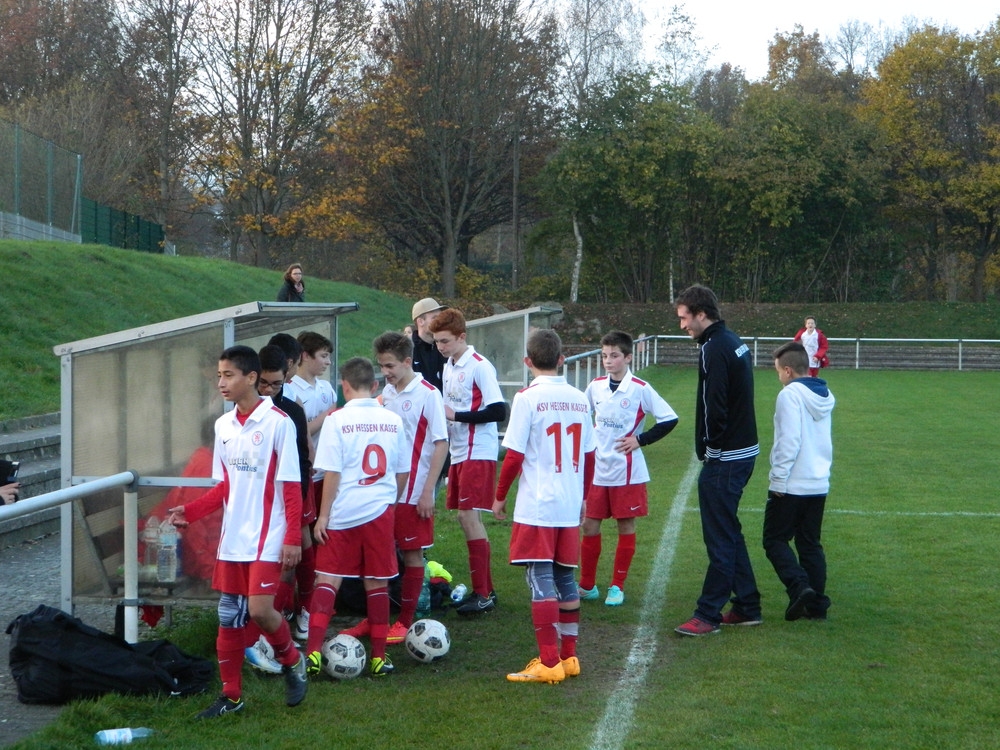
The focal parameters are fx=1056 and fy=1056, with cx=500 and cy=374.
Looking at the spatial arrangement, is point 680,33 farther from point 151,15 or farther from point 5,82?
point 5,82

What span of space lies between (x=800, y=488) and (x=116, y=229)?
25263 millimetres

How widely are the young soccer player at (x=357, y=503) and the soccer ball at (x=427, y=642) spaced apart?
25 centimetres

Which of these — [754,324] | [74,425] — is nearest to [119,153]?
[754,324]

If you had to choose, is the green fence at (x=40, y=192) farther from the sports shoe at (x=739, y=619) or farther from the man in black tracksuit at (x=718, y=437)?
the sports shoe at (x=739, y=619)

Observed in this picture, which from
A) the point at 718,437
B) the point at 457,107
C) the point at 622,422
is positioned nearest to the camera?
the point at 718,437

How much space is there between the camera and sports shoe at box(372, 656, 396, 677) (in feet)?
17.1

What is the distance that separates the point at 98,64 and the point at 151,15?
413 cm

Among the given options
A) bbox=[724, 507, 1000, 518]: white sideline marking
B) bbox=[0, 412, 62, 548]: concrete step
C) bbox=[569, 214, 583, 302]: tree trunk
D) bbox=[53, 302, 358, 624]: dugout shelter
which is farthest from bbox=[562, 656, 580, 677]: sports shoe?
bbox=[569, 214, 583, 302]: tree trunk

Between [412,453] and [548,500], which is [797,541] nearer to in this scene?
[548,500]

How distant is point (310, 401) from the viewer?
619 cm

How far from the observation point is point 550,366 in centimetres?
532

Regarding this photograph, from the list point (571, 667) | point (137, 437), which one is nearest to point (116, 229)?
point (137, 437)

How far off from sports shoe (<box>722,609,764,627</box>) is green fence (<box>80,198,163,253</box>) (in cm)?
2113

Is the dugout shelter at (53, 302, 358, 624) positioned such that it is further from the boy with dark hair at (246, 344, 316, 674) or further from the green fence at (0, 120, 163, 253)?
the green fence at (0, 120, 163, 253)
